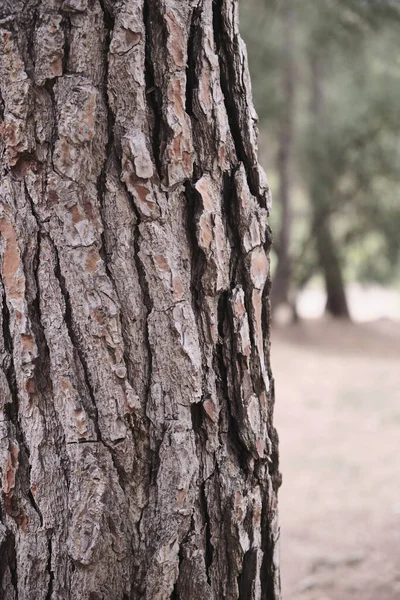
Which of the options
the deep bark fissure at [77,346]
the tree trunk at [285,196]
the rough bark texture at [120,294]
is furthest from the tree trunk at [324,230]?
the deep bark fissure at [77,346]

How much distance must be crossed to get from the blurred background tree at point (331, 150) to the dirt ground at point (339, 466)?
186cm

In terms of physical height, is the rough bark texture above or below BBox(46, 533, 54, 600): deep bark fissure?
above

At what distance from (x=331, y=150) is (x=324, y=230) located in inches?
66.6

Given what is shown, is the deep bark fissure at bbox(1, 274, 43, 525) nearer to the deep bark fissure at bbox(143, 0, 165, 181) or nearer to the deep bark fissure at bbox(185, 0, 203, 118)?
the deep bark fissure at bbox(143, 0, 165, 181)

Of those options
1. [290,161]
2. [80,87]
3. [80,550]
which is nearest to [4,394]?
[80,550]

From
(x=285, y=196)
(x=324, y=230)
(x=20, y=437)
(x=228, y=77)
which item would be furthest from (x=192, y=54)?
(x=285, y=196)

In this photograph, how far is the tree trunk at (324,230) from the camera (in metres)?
12.5

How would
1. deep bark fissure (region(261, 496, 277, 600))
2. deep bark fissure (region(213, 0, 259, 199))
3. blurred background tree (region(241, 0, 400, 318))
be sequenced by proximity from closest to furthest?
deep bark fissure (region(213, 0, 259, 199))
deep bark fissure (region(261, 496, 277, 600))
blurred background tree (region(241, 0, 400, 318))

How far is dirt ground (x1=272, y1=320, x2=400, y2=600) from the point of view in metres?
3.19

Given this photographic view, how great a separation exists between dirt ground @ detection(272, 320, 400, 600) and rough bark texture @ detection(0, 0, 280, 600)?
1.61 metres

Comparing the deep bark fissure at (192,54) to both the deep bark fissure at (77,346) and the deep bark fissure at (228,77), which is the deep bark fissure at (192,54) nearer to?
the deep bark fissure at (228,77)

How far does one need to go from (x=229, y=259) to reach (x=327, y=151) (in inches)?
435

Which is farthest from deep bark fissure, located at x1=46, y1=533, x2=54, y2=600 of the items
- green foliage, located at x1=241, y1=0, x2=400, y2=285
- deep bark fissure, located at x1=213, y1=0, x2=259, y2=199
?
green foliage, located at x1=241, y1=0, x2=400, y2=285

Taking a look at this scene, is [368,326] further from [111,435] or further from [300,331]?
[111,435]
